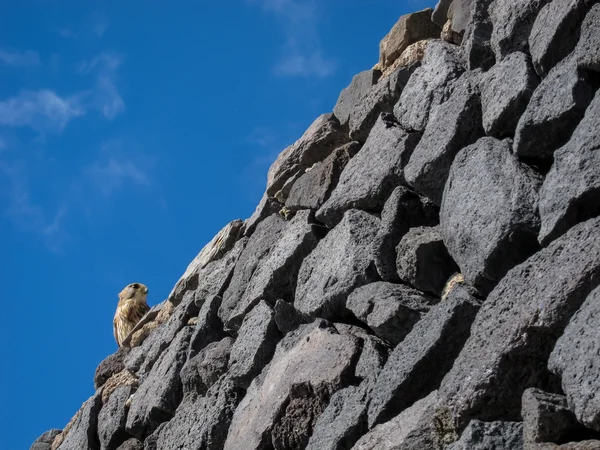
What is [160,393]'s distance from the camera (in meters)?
5.16

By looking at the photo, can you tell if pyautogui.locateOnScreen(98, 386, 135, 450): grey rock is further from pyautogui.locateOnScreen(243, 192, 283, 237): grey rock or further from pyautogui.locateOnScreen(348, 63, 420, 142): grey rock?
pyautogui.locateOnScreen(348, 63, 420, 142): grey rock

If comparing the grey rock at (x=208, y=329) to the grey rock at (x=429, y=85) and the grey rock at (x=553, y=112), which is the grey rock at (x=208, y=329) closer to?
the grey rock at (x=429, y=85)

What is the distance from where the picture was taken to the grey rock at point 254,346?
4.48m

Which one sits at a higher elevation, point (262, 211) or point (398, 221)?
point (262, 211)

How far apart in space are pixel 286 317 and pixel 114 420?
61.0 inches

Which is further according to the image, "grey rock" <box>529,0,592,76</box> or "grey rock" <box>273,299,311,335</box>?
"grey rock" <box>273,299,311,335</box>

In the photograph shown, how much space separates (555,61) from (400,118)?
101 cm

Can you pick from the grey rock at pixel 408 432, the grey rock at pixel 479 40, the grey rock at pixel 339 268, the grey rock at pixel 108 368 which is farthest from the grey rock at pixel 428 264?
the grey rock at pixel 108 368

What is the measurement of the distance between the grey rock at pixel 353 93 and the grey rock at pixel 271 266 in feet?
1.85

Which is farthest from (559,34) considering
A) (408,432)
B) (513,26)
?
(408,432)

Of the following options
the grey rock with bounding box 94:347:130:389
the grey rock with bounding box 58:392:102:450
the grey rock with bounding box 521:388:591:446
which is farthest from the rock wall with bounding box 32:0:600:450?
Result: the grey rock with bounding box 94:347:130:389

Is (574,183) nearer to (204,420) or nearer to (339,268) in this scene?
(339,268)

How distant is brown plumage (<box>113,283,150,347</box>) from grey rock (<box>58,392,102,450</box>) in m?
0.64

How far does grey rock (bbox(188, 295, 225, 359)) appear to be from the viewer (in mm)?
5152
